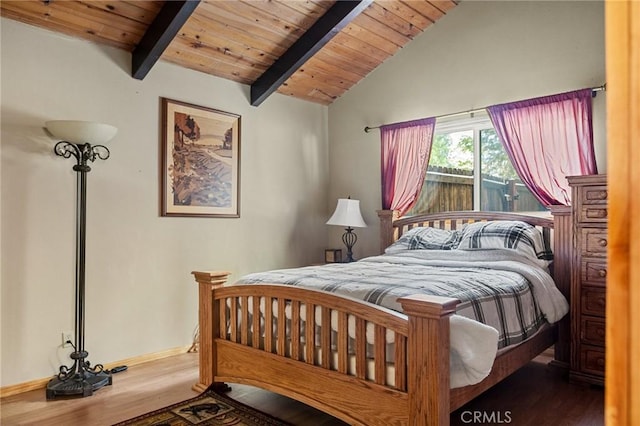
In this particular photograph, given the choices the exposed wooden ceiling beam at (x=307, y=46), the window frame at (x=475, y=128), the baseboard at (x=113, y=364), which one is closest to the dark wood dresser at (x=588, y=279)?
the window frame at (x=475, y=128)

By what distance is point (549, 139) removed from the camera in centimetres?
345

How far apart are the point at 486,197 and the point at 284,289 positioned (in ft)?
7.71

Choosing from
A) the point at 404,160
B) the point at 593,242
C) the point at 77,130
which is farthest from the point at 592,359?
the point at 77,130

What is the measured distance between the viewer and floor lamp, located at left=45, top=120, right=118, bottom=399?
2.75 m

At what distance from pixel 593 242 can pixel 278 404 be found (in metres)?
2.20

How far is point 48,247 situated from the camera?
2.95 metres

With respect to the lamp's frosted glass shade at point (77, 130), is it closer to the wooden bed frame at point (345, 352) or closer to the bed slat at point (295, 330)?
the wooden bed frame at point (345, 352)

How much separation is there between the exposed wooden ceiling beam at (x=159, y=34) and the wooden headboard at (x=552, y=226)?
2414 mm

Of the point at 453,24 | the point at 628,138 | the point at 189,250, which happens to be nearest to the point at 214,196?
the point at 189,250

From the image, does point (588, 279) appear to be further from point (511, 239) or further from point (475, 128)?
point (475, 128)

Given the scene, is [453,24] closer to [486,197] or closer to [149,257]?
[486,197]

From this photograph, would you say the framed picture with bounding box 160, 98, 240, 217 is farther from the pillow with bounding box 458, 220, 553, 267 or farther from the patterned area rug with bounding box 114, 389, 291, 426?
the pillow with bounding box 458, 220, 553, 267

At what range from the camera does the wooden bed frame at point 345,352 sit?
175cm

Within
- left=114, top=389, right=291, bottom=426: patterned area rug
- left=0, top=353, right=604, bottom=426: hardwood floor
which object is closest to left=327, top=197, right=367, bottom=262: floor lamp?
left=0, top=353, right=604, bottom=426: hardwood floor
